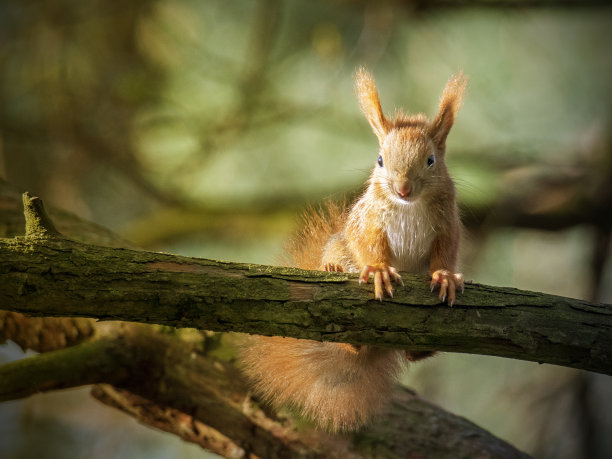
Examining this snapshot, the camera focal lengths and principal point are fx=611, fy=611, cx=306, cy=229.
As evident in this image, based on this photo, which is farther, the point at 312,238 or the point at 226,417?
the point at 312,238

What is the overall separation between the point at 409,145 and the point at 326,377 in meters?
0.73

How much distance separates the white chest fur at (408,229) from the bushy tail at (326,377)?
32 centimetres

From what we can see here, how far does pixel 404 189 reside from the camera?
5.40 ft

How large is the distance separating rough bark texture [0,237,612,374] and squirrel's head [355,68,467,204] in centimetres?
29

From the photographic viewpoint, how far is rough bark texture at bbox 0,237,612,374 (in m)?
1.31

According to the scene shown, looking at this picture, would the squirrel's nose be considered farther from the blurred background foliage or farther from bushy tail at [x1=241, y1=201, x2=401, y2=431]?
the blurred background foliage

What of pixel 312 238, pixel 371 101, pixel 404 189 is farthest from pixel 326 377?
pixel 371 101

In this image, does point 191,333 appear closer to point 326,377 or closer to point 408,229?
point 326,377

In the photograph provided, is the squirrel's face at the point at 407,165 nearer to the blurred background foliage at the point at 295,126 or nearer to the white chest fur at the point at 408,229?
the white chest fur at the point at 408,229

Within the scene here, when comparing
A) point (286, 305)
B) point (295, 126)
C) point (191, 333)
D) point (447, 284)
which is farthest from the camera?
point (295, 126)

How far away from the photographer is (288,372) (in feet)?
6.08

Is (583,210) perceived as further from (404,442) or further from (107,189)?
(107,189)

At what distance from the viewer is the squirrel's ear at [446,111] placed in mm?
1823

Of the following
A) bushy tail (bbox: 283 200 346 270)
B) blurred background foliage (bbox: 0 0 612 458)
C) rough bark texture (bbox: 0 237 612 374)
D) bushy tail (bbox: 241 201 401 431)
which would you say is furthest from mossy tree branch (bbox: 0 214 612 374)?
blurred background foliage (bbox: 0 0 612 458)
